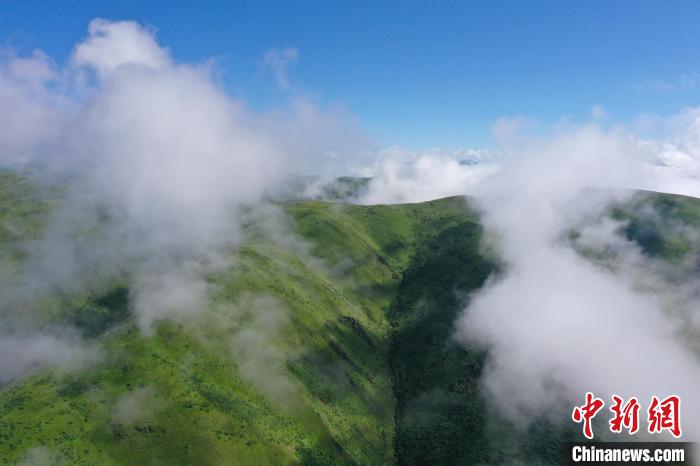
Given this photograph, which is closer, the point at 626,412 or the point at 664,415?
the point at 626,412

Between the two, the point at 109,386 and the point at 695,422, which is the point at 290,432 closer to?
the point at 109,386

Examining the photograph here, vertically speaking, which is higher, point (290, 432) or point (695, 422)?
point (695, 422)

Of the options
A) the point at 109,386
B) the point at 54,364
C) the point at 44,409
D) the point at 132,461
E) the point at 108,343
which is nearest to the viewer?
the point at 132,461

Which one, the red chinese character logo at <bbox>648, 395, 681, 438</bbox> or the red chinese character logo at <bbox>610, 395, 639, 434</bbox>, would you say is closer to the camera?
the red chinese character logo at <bbox>610, 395, 639, 434</bbox>

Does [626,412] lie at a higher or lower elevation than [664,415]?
lower

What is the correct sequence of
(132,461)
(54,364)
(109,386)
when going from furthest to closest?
(54,364) < (109,386) < (132,461)

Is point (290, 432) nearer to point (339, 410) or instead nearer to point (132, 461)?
point (339, 410)

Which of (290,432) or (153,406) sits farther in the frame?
(290,432)

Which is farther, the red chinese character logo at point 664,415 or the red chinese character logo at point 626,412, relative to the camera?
the red chinese character logo at point 664,415

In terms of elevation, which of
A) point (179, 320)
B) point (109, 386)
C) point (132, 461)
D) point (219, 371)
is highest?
point (179, 320)

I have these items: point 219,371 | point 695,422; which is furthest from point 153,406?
point 695,422
